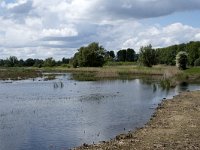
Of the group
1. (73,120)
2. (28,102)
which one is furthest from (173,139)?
(28,102)

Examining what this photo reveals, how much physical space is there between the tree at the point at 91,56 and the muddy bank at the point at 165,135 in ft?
311

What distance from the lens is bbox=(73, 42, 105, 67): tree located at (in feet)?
408

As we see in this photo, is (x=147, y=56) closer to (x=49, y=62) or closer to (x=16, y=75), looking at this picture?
(x=16, y=75)

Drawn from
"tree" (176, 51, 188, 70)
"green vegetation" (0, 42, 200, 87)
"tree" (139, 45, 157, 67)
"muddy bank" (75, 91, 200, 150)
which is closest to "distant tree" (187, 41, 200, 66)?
"green vegetation" (0, 42, 200, 87)

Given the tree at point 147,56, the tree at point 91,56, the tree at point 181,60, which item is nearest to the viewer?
the tree at point 181,60

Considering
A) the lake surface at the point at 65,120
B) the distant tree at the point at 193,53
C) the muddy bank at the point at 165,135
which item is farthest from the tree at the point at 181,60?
the muddy bank at the point at 165,135

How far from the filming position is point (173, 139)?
65.4 feet

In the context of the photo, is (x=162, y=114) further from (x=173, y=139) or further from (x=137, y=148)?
(x=137, y=148)

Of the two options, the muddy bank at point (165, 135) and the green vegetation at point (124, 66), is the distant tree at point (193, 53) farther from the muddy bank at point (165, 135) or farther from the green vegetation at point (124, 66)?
the muddy bank at point (165, 135)

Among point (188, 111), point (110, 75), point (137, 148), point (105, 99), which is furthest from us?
point (110, 75)

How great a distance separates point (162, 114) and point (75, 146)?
11.0 m

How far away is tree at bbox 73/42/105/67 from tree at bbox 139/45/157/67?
13703 mm

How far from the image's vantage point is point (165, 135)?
2114cm

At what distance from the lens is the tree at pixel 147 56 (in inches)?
4595
